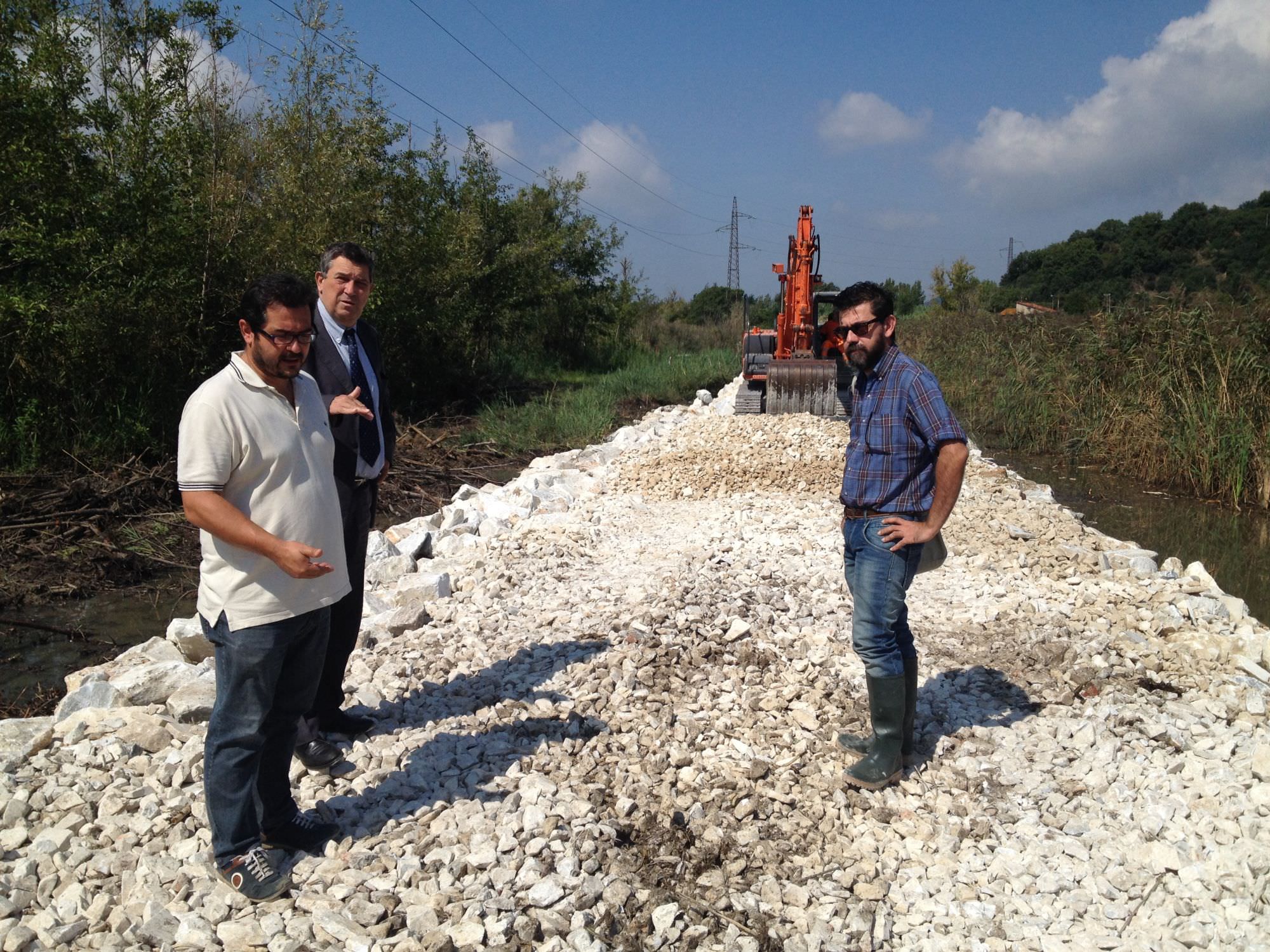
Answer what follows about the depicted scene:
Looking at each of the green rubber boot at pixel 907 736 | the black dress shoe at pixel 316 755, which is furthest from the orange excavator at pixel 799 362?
the black dress shoe at pixel 316 755

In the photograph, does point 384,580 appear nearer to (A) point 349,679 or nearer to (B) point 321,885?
(A) point 349,679

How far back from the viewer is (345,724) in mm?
3521

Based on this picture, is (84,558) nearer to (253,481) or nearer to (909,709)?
(253,481)

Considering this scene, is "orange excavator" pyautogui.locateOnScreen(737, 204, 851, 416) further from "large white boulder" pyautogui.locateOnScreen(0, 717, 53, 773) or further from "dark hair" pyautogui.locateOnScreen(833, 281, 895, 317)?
→ "large white boulder" pyautogui.locateOnScreen(0, 717, 53, 773)

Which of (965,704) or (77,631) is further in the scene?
(77,631)

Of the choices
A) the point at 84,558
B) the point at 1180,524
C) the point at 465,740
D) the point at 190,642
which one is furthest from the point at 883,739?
the point at 1180,524

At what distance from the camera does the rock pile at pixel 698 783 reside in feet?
8.57

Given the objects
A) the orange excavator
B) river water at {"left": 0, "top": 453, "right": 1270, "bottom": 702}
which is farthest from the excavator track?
river water at {"left": 0, "top": 453, "right": 1270, "bottom": 702}

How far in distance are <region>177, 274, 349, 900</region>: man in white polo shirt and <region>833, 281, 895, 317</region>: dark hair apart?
1.74 m

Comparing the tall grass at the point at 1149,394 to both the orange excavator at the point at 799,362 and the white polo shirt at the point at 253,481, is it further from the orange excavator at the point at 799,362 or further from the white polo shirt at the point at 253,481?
the white polo shirt at the point at 253,481

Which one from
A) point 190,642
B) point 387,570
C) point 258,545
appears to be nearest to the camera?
point 258,545

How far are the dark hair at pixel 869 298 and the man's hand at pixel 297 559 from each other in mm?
1849

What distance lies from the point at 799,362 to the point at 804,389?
1.22 feet

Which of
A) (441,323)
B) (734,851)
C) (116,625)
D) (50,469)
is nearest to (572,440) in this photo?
(441,323)
